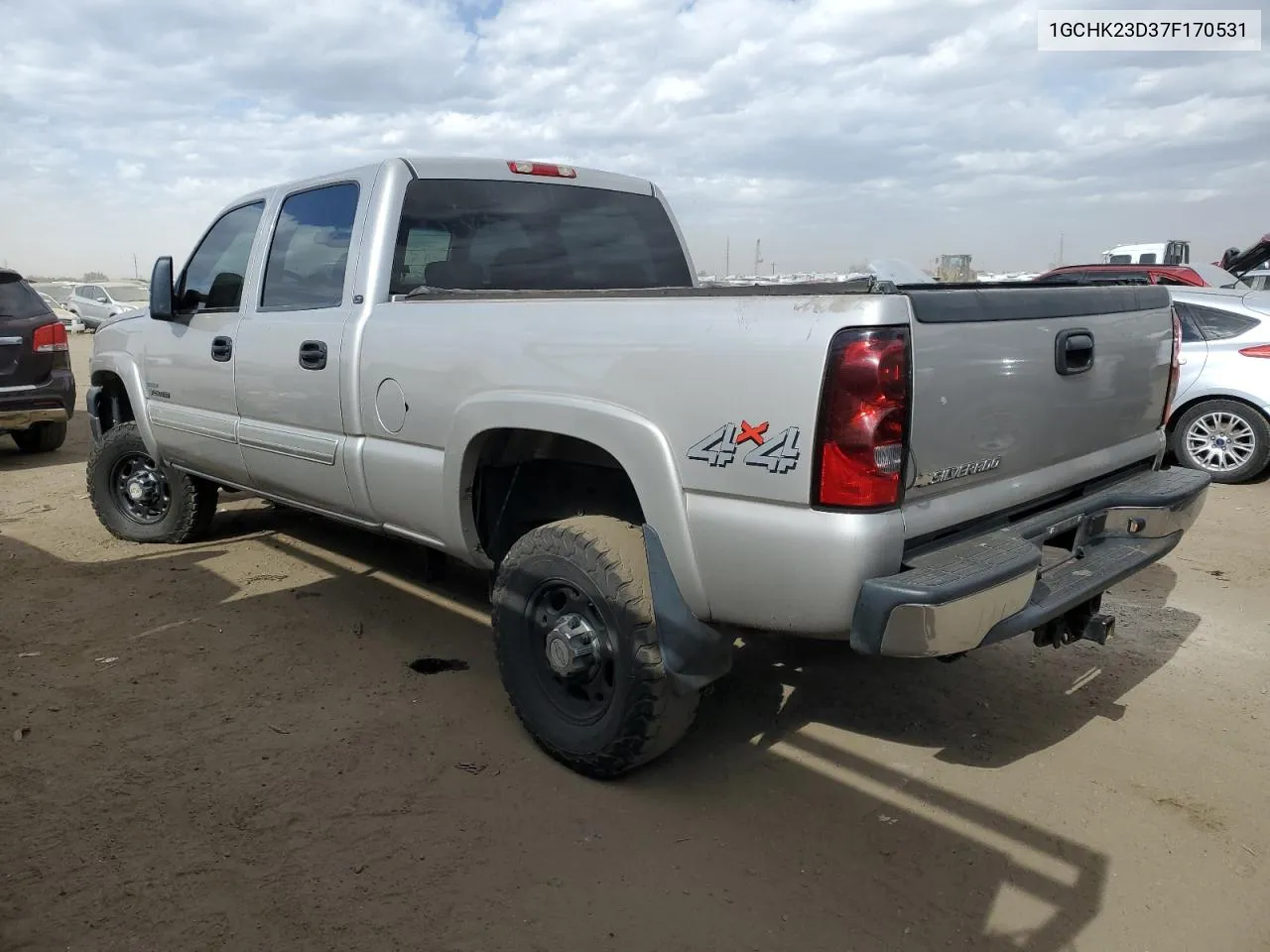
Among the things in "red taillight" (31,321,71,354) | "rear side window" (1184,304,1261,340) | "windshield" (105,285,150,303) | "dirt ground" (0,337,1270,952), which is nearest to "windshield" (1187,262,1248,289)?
"rear side window" (1184,304,1261,340)

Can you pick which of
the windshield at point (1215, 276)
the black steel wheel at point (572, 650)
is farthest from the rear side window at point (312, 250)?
the windshield at point (1215, 276)

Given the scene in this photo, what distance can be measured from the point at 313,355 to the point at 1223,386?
7082 mm

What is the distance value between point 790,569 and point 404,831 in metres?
1.41

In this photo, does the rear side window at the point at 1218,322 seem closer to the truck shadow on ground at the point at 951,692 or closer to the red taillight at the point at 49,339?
the truck shadow on ground at the point at 951,692

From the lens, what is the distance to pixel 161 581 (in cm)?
510

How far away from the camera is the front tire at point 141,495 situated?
18.3ft

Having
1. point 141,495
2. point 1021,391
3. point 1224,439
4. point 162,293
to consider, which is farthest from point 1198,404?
point 141,495

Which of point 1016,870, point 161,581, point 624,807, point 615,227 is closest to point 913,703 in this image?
point 1016,870

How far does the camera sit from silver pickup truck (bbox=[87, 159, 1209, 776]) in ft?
7.73

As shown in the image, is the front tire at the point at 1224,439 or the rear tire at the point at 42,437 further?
A: the rear tire at the point at 42,437

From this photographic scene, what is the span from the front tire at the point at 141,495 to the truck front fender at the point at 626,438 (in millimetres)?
3098

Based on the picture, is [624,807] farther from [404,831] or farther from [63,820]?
[63,820]

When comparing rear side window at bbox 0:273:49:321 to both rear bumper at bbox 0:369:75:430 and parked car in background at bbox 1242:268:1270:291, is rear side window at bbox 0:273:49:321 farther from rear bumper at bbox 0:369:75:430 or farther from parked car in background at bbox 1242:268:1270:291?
parked car in background at bbox 1242:268:1270:291

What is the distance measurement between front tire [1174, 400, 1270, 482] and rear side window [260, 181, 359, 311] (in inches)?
265
